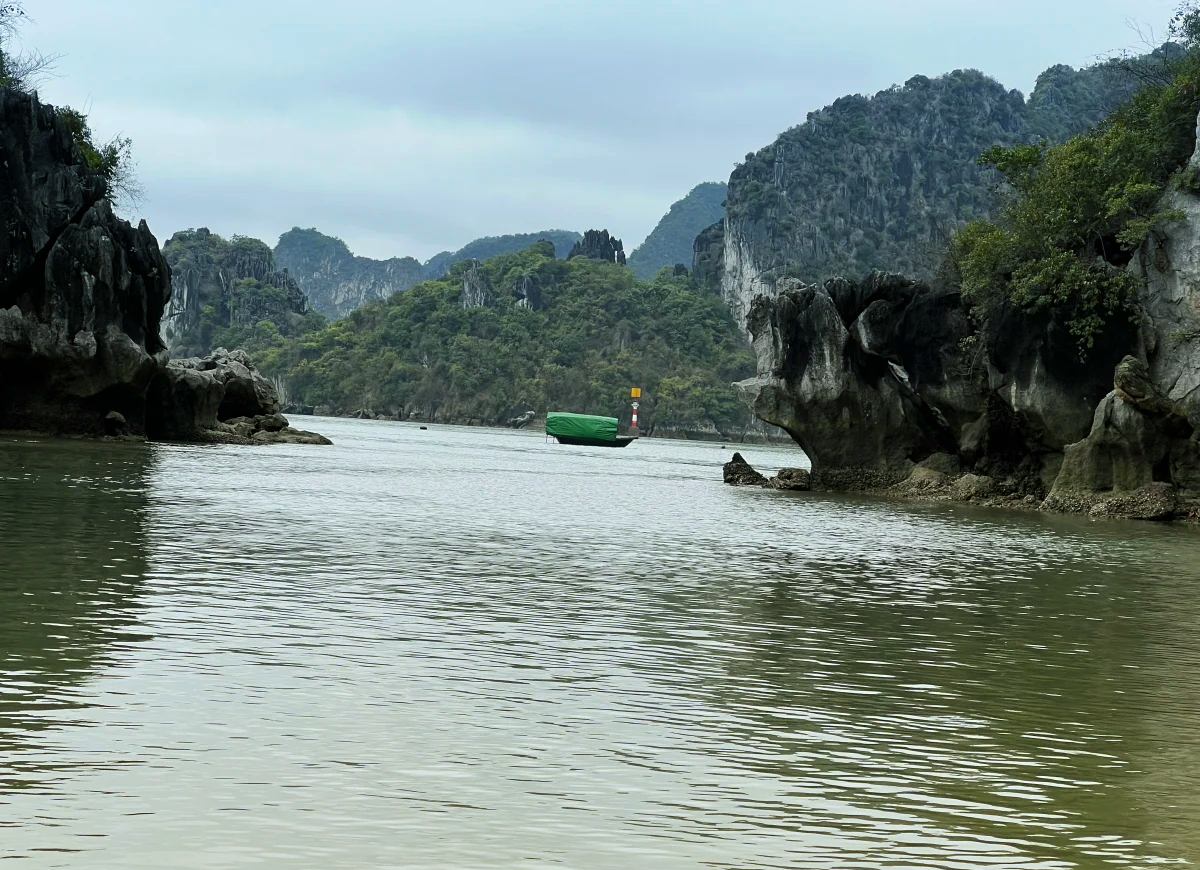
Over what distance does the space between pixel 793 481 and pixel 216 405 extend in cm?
2320

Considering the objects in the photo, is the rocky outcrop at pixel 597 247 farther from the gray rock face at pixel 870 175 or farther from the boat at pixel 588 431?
the boat at pixel 588 431

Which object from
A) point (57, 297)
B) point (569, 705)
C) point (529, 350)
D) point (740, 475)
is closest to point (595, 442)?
point (740, 475)

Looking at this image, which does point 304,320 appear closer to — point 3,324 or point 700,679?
point 3,324

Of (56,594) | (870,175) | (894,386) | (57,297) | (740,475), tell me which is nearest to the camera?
(56,594)

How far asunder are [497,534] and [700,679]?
1129 centimetres

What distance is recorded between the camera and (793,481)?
131 feet

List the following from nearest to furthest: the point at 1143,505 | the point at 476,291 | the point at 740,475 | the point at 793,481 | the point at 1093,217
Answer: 1. the point at 1143,505
2. the point at 1093,217
3. the point at 793,481
4. the point at 740,475
5. the point at 476,291

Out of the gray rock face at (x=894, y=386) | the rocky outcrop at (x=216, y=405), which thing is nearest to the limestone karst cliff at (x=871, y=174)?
the rocky outcrop at (x=216, y=405)

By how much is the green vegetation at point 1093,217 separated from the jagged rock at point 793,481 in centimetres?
751

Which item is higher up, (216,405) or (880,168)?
(880,168)

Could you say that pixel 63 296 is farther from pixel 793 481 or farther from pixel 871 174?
pixel 871 174

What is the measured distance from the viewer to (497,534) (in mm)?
20328

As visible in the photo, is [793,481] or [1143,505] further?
[793,481]

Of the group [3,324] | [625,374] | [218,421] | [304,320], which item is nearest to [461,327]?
[625,374]
